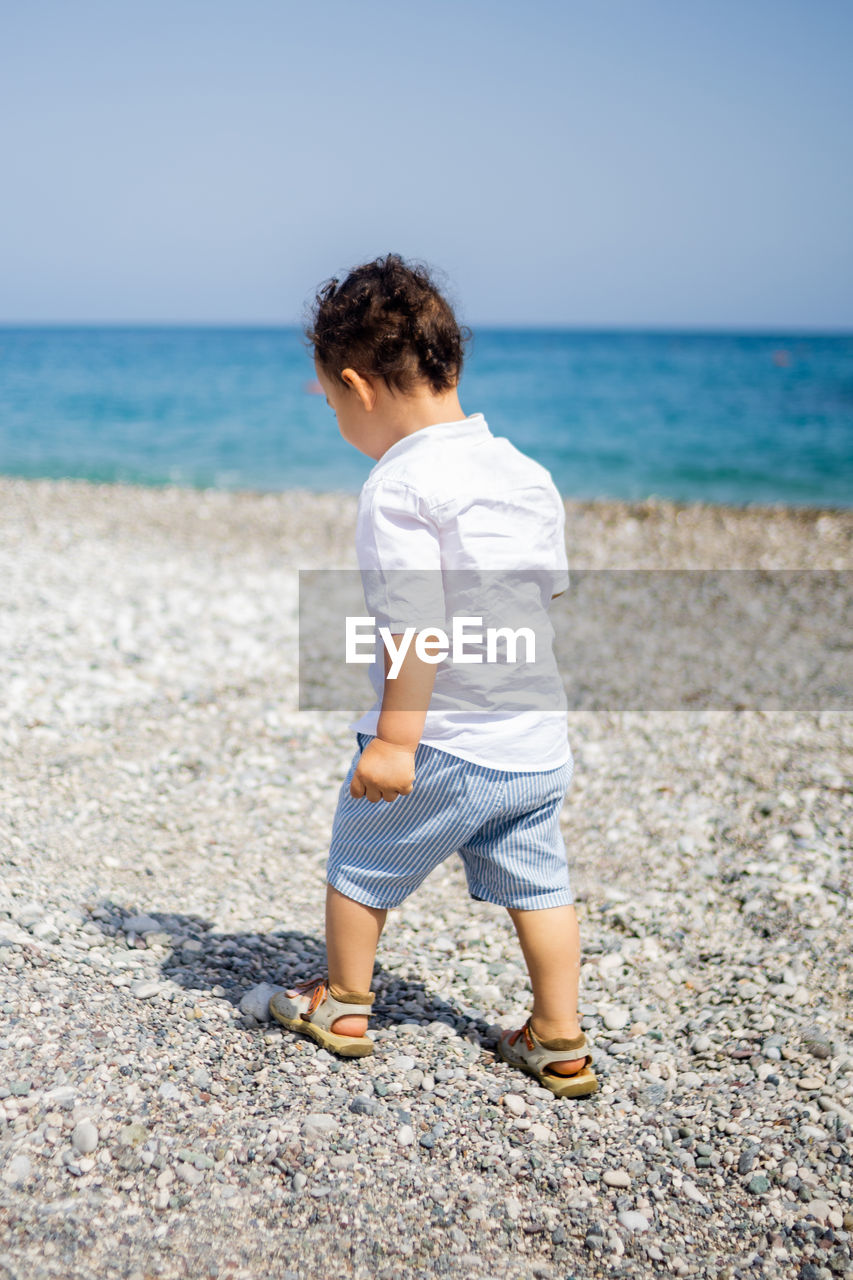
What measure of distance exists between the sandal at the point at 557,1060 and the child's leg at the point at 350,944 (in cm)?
46

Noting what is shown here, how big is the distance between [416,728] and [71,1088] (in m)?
1.18

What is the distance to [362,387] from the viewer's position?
246 cm

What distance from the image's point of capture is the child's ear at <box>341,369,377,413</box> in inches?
96.5

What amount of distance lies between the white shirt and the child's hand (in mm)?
111

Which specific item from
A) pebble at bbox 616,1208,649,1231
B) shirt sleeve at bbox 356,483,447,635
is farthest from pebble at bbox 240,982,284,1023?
shirt sleeve at bbox 356,483,447,635

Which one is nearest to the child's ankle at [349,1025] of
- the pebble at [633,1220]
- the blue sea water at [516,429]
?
the pebble at [633,1220]

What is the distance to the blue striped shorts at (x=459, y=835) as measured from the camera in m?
2.45

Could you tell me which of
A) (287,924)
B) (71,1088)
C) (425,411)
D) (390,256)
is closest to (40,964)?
(71,1088)

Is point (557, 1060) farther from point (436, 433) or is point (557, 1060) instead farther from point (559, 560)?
point (436, 433)

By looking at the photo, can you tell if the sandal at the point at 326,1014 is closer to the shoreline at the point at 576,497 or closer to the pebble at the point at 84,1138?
the pebble at the point at 84,1138

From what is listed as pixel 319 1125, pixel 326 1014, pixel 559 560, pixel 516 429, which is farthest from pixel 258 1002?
pixel 516 429

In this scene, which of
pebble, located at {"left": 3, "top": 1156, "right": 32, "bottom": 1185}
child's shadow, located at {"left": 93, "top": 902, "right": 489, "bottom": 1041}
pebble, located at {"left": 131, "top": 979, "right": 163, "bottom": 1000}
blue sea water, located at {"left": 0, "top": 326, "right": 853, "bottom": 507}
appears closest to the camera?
pebble, located at {"left": 3, "top": 1156, "right": 32, "bottom": 1185}

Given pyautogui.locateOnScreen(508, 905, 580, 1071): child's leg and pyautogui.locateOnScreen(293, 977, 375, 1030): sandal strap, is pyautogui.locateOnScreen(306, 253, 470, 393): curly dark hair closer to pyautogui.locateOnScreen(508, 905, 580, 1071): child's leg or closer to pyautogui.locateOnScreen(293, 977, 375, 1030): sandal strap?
pyautogui.locateOnScreen(508, 905, 580, 1071): child's leg

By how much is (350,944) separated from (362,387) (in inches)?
58.4
